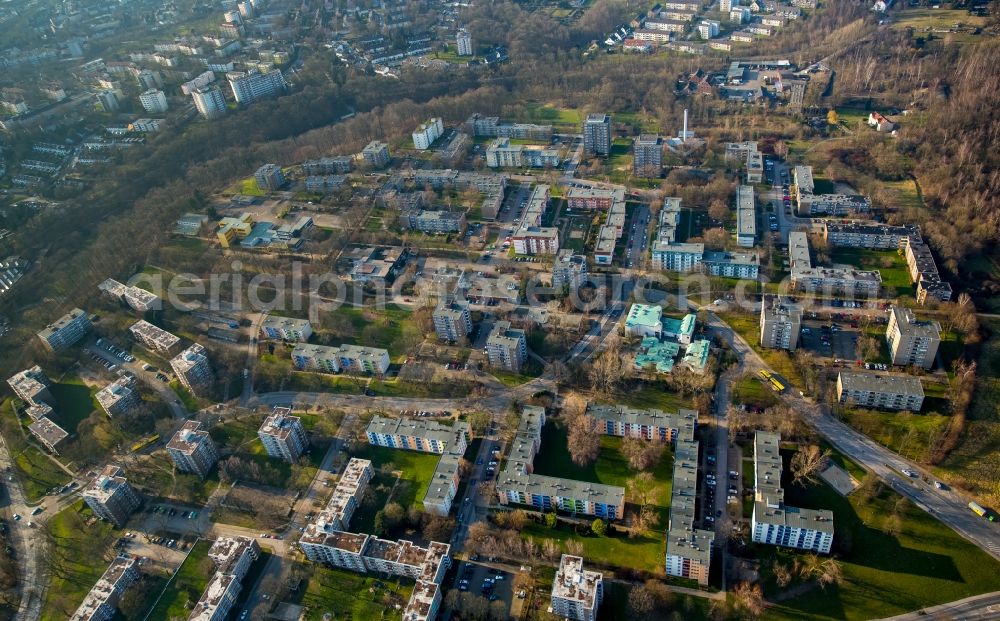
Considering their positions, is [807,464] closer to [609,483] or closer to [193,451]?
[609,483]

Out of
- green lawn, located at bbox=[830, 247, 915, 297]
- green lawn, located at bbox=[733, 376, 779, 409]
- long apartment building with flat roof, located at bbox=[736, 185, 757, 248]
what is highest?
long apartment building with flat roof, located at bbox=[736, 185, 757, 248]

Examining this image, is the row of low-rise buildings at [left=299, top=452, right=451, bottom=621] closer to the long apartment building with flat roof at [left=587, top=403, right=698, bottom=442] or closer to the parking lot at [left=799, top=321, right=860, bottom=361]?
the long apartment building with flat roof at [left=587, top=403, right=698, bottom=442]

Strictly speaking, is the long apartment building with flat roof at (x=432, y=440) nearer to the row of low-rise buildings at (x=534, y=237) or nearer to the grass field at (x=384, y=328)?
the grass field at (x=384, y=328)

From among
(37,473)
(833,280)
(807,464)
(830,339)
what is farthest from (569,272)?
(37,473)

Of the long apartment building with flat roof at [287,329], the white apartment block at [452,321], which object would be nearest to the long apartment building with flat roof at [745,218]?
the white apartment block at [452,321]

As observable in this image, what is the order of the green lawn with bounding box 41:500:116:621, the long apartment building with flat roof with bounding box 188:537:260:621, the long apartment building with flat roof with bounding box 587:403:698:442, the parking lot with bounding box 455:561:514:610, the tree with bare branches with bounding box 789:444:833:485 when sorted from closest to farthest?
1. the long apartment building with flat roof with bounding box 188:537:260:621
2. the parking lot with bounding box 455:561:514:610
3. the green lawn with bounding box 41:500:116:621
4. the tree with bare branches with bounding box 789:444:833:485
5. the long apartment building with flat roof with bounding box 587:403:698:442

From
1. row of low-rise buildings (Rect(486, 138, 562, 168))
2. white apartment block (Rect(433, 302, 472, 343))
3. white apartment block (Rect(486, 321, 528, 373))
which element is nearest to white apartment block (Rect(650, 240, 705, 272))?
white apartment block (Rect(486, 321, 528, 373))
